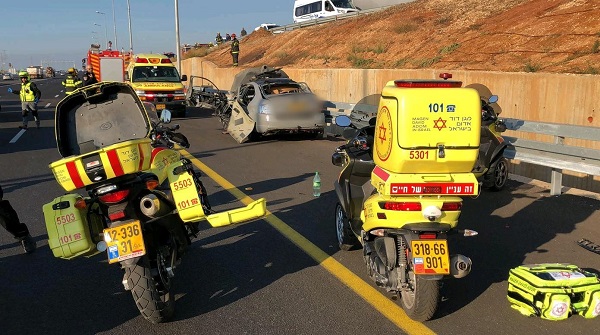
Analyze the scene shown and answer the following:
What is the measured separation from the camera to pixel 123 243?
13.4 feet

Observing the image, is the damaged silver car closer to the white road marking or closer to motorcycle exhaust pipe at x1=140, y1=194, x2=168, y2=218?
the white road marking

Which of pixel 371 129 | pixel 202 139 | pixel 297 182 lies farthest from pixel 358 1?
A: pixel 371 129

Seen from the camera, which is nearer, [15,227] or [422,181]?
[422,181]

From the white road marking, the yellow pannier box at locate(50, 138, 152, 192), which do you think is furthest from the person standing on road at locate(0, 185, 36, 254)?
the white road marking

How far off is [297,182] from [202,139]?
6.85 meters

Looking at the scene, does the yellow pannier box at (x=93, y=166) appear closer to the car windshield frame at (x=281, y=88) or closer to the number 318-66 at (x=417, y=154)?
the number 318-66 at (x=417, y=154)

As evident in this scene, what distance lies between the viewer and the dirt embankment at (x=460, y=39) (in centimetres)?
1912

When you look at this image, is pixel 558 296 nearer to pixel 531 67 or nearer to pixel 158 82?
pixel 531 67

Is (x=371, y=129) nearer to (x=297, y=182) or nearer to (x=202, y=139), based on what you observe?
(x=297, y=182)

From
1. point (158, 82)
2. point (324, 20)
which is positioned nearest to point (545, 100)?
point (158, 82)

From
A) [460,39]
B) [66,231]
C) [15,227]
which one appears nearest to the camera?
[66,231]

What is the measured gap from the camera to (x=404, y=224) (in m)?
4.16

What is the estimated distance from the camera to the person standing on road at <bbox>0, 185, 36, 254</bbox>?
6.11 meters

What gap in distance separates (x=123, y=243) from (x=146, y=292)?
1.32ft
